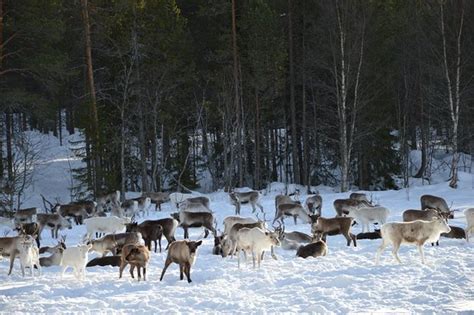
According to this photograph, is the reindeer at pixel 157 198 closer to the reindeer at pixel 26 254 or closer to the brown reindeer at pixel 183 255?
the reindeer at pixel 26 254

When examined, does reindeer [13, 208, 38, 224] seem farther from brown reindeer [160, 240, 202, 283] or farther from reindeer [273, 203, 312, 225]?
brown reindeer [160, 240, 202, 283]

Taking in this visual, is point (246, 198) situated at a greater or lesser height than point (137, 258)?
greater

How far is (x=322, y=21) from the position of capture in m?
28.3

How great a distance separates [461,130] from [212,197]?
53.2ft

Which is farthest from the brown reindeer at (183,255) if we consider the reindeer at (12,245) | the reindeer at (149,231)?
the reindeer at (149,231)

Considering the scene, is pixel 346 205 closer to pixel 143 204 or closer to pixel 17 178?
pixel 143 204

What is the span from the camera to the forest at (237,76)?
25578 mm

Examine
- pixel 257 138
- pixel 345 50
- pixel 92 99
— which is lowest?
pixel 257 138

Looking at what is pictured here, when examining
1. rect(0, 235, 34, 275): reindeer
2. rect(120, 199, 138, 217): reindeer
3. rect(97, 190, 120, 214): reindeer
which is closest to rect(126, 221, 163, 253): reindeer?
rect(0, 235, 34, 275): reindeer

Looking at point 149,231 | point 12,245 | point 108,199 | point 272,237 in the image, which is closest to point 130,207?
point 108,199

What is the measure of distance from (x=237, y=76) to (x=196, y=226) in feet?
43.6

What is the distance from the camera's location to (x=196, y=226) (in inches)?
706

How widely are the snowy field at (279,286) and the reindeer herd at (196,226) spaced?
38 centimetres

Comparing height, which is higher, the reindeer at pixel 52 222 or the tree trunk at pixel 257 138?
the tree trunk at pixel 257 138
